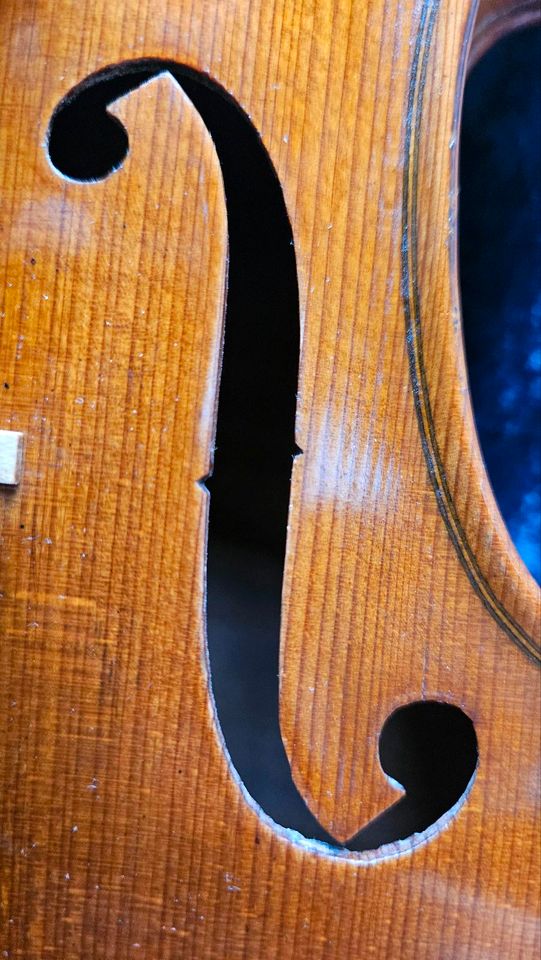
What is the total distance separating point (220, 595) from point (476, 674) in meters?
0.18

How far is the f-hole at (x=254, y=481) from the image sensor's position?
53cm

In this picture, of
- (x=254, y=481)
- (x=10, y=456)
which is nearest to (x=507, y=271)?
(x=254, y=481)

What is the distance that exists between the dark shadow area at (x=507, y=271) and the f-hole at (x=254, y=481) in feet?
0.96

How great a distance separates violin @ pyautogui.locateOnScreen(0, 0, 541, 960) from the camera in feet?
1.71

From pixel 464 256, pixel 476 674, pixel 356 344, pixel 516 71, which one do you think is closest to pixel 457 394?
pixel 356 344

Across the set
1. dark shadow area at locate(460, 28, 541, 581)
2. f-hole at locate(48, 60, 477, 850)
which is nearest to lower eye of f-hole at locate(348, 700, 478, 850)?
f-hole at locate(48, 60, 477, 850)

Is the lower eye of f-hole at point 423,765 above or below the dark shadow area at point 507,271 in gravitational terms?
below

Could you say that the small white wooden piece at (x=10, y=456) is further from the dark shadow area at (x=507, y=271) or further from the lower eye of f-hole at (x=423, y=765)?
the dark shadow area at (x=507, y=271)

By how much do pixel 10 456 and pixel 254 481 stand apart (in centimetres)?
16

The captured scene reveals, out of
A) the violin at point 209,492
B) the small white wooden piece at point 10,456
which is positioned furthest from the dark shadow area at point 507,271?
the small white wooden piece at point 10,456

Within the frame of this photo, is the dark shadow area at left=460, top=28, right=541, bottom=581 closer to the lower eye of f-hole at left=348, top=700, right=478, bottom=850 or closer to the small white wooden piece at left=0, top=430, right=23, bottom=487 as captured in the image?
the lower eye of f-hole at left=348, top=700, right=478, bottom=850

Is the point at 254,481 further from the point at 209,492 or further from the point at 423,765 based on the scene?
the point at 423,765

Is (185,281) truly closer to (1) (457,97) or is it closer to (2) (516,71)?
(1) (457,97)

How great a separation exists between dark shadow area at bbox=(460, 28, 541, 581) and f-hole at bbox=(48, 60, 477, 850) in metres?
0.29
